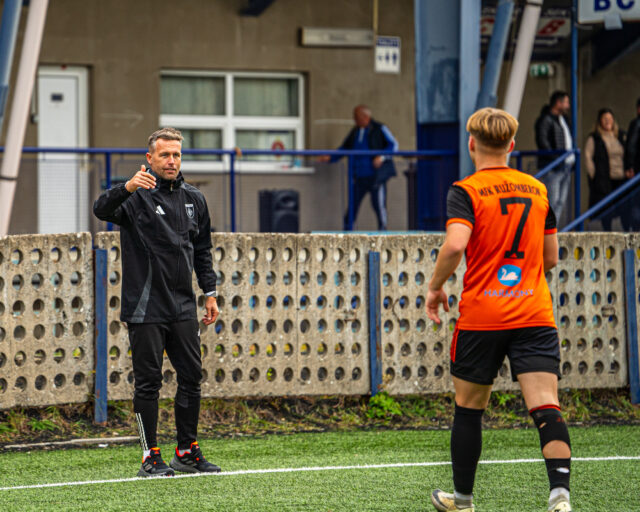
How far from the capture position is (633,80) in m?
16.3

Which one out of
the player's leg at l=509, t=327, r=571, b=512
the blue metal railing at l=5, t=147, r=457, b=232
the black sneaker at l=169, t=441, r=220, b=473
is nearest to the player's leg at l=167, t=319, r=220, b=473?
the black sneaker at l=169, t=441, r=220, b=473

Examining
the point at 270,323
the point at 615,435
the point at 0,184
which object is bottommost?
the point at 615,435

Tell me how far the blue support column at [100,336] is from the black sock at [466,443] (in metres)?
3.99

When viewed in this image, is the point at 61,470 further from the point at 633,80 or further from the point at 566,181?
the point at 633,80

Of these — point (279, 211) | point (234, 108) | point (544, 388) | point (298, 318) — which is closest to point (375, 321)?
point (298, 318)

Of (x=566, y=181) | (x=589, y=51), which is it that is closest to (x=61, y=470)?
(x=566, y=181)

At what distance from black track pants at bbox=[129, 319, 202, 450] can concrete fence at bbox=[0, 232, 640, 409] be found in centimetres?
186

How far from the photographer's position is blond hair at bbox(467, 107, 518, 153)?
528 cm

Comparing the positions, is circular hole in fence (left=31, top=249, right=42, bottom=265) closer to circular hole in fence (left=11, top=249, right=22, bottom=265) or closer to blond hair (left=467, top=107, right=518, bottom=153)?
circular hole in fence (left=11, top=249, right=22, bottom=265)

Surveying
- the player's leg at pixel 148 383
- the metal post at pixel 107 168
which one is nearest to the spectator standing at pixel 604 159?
the metal post at pixel 107 168

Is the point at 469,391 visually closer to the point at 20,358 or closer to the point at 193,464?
the point at 193,464

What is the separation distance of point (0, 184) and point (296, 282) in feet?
12.1

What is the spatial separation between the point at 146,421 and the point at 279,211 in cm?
623

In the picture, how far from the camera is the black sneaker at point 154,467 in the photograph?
22.6 feet
